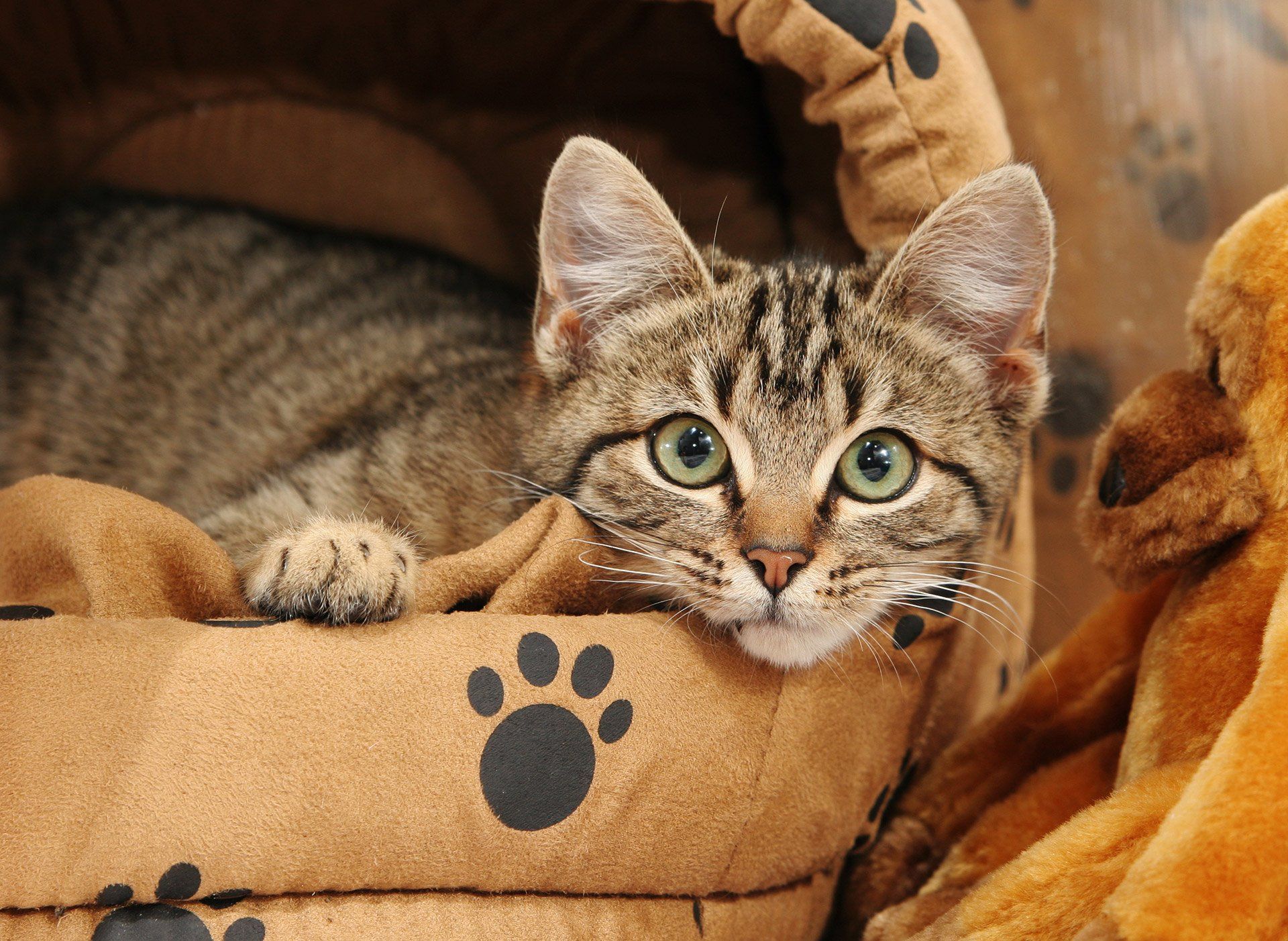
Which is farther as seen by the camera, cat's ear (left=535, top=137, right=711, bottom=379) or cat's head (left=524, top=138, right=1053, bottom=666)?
cat's ear (left=535, top=137, right=711, bottom=379)

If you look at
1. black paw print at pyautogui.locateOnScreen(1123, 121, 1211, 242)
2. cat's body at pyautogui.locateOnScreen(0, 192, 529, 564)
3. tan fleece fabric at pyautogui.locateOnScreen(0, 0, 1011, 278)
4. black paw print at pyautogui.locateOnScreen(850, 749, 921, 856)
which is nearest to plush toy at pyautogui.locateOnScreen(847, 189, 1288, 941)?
black paw print at pyautogui.locateOnScreen(850, 749, 921, 856)

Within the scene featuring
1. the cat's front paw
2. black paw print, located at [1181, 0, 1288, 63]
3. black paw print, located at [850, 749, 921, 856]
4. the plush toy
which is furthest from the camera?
black paw print, located at [1181, 0, 1288, 63]

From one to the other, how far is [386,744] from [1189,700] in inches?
30.5

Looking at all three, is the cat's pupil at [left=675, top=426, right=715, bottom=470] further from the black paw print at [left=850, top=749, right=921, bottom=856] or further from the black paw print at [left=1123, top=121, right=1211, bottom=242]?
the black paw print at [left=1123, top=121, right=1211, bottom=242]

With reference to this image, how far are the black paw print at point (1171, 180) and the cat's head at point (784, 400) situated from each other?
62cm

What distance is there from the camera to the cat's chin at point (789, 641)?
1.07 meters

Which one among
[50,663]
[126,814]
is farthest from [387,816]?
[50,663]

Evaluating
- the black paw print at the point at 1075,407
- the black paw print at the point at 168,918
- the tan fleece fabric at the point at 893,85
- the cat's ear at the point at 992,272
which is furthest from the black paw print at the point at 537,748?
the black paw print at the point at 1075,407

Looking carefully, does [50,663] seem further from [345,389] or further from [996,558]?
[996,558]

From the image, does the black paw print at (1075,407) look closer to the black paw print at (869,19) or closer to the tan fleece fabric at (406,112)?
the tan fleece fabric at (406,112)

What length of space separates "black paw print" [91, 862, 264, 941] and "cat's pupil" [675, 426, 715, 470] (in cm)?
64

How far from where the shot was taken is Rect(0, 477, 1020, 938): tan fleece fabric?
0.88 m

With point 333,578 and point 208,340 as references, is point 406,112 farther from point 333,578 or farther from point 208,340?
point 333,578

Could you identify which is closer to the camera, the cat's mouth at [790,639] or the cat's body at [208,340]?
the cat's mouth at [790,639]
